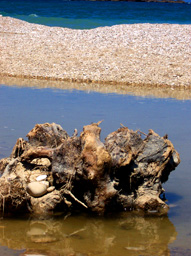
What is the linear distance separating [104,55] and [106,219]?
16528mm

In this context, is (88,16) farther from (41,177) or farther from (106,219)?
(106,219)

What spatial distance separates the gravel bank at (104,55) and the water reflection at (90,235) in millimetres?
12689

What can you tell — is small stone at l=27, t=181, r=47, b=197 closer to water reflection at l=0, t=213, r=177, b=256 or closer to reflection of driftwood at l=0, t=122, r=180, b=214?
reflection of driftwood at l=0, t=122, r=180, b=214

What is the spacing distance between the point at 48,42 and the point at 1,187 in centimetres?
1970

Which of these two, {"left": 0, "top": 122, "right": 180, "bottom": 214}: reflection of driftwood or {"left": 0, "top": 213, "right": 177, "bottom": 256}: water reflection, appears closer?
{"left": 0, "top": 213, "right": 177, "bottom": 256}: water reflection

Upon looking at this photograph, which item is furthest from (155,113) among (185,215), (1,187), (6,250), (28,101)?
(6,250)

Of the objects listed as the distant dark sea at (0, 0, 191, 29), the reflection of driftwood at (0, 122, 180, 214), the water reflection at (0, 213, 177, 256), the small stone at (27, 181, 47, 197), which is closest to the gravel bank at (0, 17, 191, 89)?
the distant dark sea at (0, 0, 191, 29)

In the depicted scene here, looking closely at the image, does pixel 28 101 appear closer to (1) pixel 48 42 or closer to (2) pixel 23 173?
(2) pixel 23 173

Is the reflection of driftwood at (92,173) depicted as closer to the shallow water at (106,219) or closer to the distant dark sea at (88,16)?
the shallow water at (106,219)

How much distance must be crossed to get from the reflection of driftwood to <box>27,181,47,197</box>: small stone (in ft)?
0.18

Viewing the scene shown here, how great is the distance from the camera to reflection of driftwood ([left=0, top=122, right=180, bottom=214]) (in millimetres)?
6711

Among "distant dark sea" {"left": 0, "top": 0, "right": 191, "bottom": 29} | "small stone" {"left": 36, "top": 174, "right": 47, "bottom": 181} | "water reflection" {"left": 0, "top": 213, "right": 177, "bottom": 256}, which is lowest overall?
"water reflection" {"left": 0, "top": 213, "right": 177, "bottom": 256}

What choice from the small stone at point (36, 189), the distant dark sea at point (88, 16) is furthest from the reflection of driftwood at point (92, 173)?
the distant dark sea at point (88, 16)

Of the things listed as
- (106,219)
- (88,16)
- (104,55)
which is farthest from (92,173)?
(88,16)
